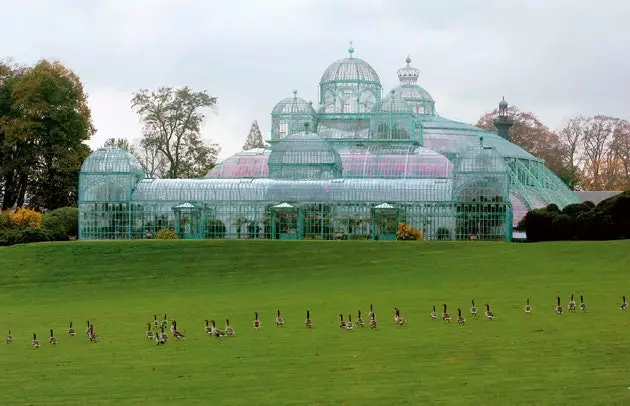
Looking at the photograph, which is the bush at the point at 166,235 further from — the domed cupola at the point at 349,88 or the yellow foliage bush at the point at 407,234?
the domed cupola at the point at 349,88

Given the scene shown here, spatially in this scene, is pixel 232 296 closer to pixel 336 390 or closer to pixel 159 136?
pixel 336 390

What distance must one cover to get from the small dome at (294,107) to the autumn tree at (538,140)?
3700cm

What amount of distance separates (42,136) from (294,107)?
64.4 feet

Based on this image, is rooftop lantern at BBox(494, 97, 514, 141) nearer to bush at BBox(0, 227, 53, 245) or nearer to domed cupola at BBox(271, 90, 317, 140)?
domed cupola at BBox(271, 90, 317, 140)

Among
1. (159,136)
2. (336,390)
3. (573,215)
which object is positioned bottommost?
(336,390)

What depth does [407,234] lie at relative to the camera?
6881 cm

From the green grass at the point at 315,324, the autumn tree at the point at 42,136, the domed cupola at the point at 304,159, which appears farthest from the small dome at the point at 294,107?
the green grass at the point at 315,324

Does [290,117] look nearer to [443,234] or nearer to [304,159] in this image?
[304,159]

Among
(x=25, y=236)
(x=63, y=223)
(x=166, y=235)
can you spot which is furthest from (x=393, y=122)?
(x=25, y=236)

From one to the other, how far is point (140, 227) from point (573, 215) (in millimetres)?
27390

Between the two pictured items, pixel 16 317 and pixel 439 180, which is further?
pixel 439 180

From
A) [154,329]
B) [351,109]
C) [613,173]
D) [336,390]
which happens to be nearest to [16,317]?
[154,329]

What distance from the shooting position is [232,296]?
46562mm

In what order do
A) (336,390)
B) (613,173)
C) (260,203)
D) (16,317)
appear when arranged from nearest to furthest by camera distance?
1. (336,390)
2. (16,317)
3. (260,203)
4. (613,173)
